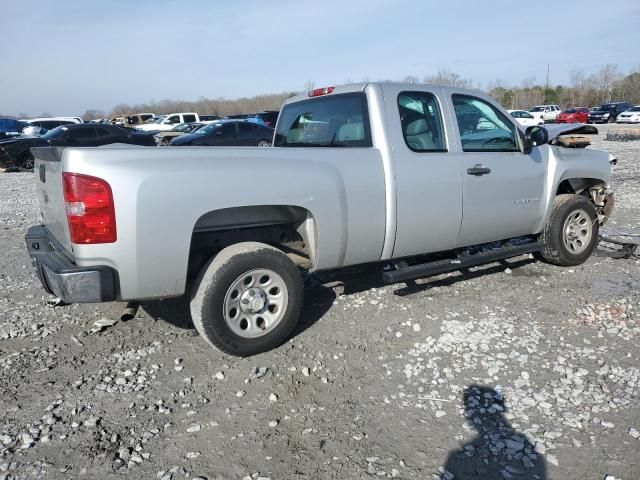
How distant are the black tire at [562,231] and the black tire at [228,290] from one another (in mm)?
3110

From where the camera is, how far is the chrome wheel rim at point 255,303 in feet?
12.3

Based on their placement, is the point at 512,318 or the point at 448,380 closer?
the point at 448,380

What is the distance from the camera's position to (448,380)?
3.51 meters

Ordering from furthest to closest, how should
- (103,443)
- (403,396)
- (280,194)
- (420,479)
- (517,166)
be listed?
(517,166)
(280,194)
(403,396)
(103,443)
(420,479)

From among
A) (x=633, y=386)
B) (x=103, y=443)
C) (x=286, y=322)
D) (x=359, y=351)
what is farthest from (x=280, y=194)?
(x=633, y=386)

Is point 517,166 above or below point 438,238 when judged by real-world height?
above

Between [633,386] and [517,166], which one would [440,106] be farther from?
[633,386]

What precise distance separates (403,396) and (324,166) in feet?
5.73

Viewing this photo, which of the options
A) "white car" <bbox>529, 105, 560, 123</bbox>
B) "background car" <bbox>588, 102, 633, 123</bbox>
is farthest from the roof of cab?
"background car" <bbox>588, 102, 633, 123</bbox>

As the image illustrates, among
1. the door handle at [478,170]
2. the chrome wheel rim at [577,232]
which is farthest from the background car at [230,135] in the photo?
the door handle at [478,170]

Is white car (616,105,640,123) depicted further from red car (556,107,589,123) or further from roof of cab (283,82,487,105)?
roof of cab (283,82,487,105)

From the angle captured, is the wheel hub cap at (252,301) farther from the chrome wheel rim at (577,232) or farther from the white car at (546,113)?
the white car at (546,113)

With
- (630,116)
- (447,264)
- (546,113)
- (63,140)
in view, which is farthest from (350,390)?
(546,113)

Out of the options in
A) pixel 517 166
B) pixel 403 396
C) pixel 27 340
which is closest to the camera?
pixel 403 396
